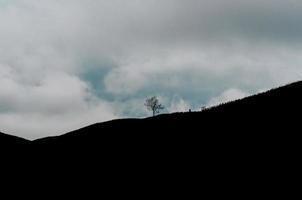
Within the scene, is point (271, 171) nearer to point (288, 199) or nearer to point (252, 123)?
point (288, 199)

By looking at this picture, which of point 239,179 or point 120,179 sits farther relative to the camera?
point 120,179

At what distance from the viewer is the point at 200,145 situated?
26625mm

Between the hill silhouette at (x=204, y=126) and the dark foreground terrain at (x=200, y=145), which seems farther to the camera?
the hill silhouette at (x=204, y=126)

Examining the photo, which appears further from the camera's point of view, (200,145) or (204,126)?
(204,126)

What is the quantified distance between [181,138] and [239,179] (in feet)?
17.3

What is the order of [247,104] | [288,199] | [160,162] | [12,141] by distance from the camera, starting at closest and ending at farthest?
1. [288,199]
2. [160,162]
3. [247,104]
4. [12,141]

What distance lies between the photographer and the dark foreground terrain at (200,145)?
23.9 m

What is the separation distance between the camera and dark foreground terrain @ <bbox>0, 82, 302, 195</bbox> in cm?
2394

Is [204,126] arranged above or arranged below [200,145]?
above

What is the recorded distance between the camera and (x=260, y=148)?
24.5 m

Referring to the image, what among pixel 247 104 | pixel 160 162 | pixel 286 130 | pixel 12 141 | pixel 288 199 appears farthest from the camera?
pixel 12 141

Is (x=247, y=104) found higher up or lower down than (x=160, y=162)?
higher up

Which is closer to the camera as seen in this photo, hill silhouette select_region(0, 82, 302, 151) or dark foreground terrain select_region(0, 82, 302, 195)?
dark foreground terrain select_region(0, 82, 302, 195)

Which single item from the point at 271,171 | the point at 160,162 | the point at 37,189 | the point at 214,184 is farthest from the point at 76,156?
the point at 271,171
